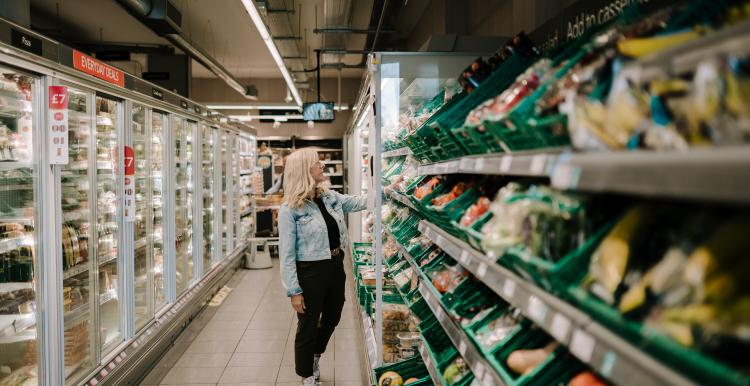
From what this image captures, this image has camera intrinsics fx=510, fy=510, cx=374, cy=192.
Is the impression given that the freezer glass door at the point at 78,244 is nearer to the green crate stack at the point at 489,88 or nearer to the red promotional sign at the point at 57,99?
the red promotional sign at the point at 57,99

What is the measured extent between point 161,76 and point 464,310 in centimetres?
863

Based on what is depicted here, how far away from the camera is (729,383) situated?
0.73 meters

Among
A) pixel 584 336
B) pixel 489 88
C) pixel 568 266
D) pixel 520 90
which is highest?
pixel 489 88

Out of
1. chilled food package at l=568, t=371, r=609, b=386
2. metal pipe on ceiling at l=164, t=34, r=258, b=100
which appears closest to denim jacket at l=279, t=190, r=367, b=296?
chilled food package at l=568, t=371, r=609, b=386

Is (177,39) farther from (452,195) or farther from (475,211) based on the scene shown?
(475,211)

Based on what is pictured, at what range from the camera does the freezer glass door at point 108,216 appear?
409 cm

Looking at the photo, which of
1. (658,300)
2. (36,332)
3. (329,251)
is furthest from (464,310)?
(36,332)

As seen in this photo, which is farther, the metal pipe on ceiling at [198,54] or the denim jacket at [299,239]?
the metal pipe on ceiling at [198,54]

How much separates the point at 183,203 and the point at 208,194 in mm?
1338

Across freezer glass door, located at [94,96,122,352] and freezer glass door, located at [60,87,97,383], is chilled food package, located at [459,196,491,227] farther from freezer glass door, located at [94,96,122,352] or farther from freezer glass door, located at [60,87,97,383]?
freezer glass door, located at [94,96,122,352]

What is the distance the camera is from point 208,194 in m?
7.58

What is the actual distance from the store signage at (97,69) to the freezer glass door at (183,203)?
Answer: 1929 mm

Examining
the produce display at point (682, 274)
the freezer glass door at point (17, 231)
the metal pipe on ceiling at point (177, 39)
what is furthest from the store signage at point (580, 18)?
the metal pipe on ceiling at point (177, 39)

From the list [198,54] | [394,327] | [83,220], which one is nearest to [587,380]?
[394,327]
